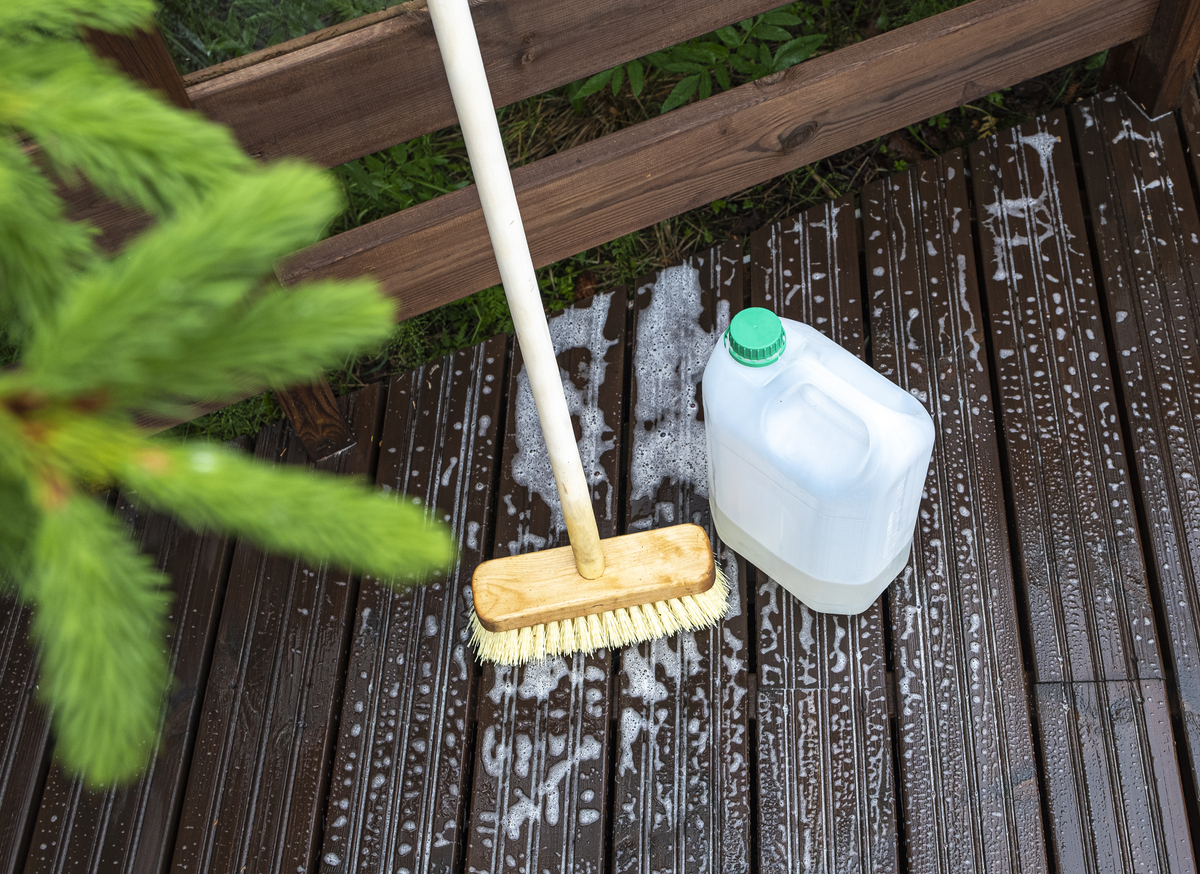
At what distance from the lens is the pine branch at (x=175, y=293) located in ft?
1.09

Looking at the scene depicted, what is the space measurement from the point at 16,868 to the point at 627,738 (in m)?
0.93

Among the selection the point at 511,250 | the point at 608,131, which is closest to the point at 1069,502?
the point at 511,250

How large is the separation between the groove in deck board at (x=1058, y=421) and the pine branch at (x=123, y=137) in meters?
1.32

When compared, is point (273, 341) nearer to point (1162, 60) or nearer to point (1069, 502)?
point (1069, 502)

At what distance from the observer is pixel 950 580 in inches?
54.6

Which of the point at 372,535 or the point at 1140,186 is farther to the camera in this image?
the point at 1140,186

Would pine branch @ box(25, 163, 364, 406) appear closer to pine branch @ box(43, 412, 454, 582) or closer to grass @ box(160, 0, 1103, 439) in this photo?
pine branch @ box(43, 412, 454, 582)

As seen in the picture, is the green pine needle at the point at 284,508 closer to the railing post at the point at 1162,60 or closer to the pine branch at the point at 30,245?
the pine branch at the point at 30,245

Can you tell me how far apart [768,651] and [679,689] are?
0.15m

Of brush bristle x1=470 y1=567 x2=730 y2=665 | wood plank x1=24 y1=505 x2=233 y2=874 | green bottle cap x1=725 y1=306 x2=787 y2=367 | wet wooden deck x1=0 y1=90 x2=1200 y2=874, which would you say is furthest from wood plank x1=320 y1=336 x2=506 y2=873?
green bottle cap x1=725 y1=306 x2=787 y2=367

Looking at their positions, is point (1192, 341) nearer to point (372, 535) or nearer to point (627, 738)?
point (627, 738)

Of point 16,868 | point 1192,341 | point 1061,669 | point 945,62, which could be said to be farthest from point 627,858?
point 945,62

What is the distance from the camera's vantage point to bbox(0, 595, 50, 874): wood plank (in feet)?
4.41

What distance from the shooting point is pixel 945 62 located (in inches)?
60.6
